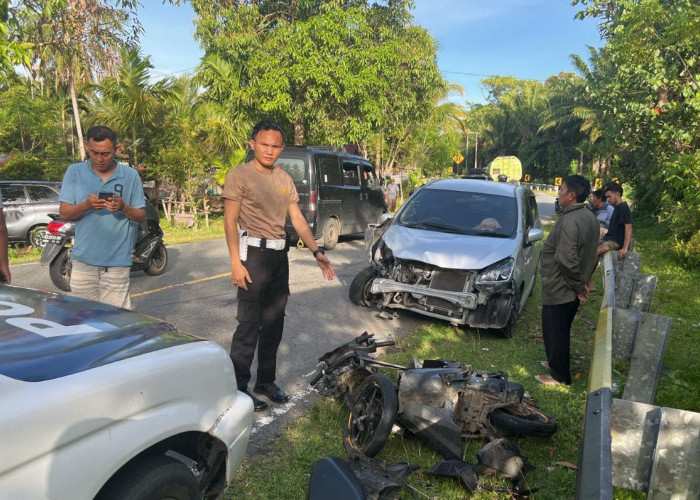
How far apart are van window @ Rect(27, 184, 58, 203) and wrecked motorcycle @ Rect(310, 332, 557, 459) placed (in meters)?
9.77

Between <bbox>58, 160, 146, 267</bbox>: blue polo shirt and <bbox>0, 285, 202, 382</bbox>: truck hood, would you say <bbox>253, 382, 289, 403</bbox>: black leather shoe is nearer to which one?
<bbox>58, 160, 146, 267</bbox>: blue polo shirt

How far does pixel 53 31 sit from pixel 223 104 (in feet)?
17.9

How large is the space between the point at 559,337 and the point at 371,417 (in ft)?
7.68

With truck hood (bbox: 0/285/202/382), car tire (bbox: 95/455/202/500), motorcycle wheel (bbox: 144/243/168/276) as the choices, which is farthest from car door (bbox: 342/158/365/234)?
car tire (bbox: 95/455/202/500)

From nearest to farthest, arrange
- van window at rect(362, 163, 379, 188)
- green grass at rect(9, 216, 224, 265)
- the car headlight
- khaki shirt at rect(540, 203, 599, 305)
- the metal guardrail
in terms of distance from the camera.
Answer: the metal guardrail, khaki shirt at rect(540, 203, 599, 305), the car headlight, green grass at rect(9, 216, 224, 265), van window at rect(362, 163, 379, 188)

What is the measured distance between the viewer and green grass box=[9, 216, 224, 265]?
10.1m

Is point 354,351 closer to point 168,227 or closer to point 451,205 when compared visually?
point 451,205

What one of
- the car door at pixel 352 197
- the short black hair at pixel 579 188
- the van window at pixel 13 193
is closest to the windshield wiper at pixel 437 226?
the short black hair at pixel 579 188

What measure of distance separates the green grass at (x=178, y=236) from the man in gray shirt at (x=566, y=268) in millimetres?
8964

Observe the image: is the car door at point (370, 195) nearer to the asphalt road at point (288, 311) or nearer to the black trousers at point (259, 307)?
the asphalt road at point (288, 311)

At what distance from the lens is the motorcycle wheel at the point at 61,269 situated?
715 centimetres

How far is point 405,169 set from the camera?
131 ft

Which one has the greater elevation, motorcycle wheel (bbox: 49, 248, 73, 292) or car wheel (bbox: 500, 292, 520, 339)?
motorcycle wheel (bbox: 49, 248, 73, 292)

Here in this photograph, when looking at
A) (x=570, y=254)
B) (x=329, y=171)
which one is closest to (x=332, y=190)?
(x=329, y=171)
